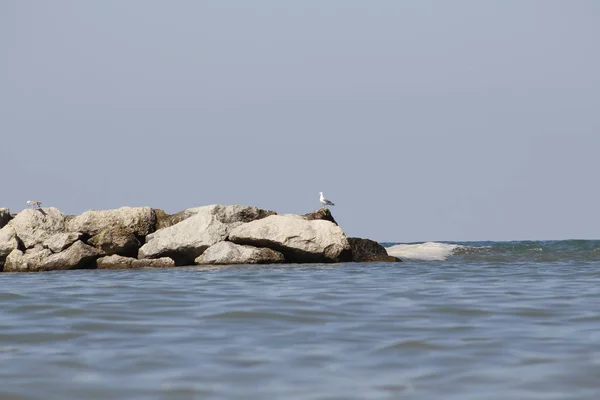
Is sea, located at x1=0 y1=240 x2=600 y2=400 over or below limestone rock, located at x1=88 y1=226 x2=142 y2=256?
below

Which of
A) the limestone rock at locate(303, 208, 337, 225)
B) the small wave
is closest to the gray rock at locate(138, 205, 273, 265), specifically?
the limestone rock at locate(303, 208, 337, 225)

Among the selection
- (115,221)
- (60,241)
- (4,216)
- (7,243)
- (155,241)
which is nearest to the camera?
(155,241)

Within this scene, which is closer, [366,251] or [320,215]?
[366,251]

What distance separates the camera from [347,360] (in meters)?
6.18

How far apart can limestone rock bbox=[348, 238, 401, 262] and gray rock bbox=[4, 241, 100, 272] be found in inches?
255

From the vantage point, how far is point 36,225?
21625 mm

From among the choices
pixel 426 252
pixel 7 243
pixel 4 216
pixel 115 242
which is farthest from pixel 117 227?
pixel 426 252

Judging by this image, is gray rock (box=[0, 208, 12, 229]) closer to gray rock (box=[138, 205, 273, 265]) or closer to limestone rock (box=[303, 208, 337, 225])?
gray rock (box=[138, 205, 273, 265])

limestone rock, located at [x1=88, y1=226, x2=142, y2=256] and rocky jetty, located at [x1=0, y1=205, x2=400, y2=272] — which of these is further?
limestone rock, located at [x1=88, y1=226, x2=142, y2=256]

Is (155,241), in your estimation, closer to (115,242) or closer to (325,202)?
(115,242)

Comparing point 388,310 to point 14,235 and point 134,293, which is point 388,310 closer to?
point 134,293

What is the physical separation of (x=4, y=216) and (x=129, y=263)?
4.77 meters

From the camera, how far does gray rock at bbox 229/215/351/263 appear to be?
20250 mm

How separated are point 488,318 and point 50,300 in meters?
5.57
